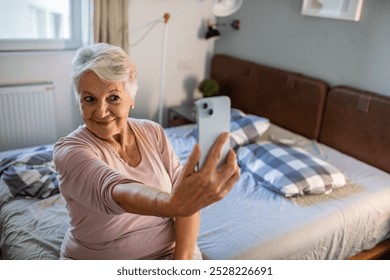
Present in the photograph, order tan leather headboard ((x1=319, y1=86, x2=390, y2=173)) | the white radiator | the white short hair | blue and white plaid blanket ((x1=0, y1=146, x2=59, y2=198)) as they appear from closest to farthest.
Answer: the white short hair < blue and white plaid blanket ((x1=0, y1=146, x2=59, y2=198)) < tan leather headboard ((x1=319, y1=86, x2=390, y2=173)) < the white radiator

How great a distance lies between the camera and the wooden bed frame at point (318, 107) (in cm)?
181

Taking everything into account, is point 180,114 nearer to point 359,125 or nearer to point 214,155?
point 359,125

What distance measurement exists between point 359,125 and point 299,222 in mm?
766

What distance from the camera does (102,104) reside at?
92 cm

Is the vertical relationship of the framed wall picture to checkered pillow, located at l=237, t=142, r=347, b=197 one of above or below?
above

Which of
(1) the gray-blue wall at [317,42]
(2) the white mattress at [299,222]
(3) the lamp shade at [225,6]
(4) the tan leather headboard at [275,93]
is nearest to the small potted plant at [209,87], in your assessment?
(4) the tan leather headboard at [275,93]

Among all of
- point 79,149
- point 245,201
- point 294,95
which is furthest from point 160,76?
point 79,149

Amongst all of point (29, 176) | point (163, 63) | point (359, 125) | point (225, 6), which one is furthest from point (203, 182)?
point (163, 63)

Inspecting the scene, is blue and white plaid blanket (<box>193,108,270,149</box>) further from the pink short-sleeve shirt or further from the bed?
the pink short-sleeve shirt

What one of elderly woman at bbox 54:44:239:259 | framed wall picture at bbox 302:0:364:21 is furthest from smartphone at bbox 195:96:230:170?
framed wall picture at bbox 302:0:364:21

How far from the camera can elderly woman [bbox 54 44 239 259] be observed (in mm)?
753

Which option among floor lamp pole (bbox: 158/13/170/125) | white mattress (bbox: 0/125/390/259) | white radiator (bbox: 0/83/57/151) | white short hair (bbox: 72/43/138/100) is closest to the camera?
white short hair (bbox: 72/43/138/100)
